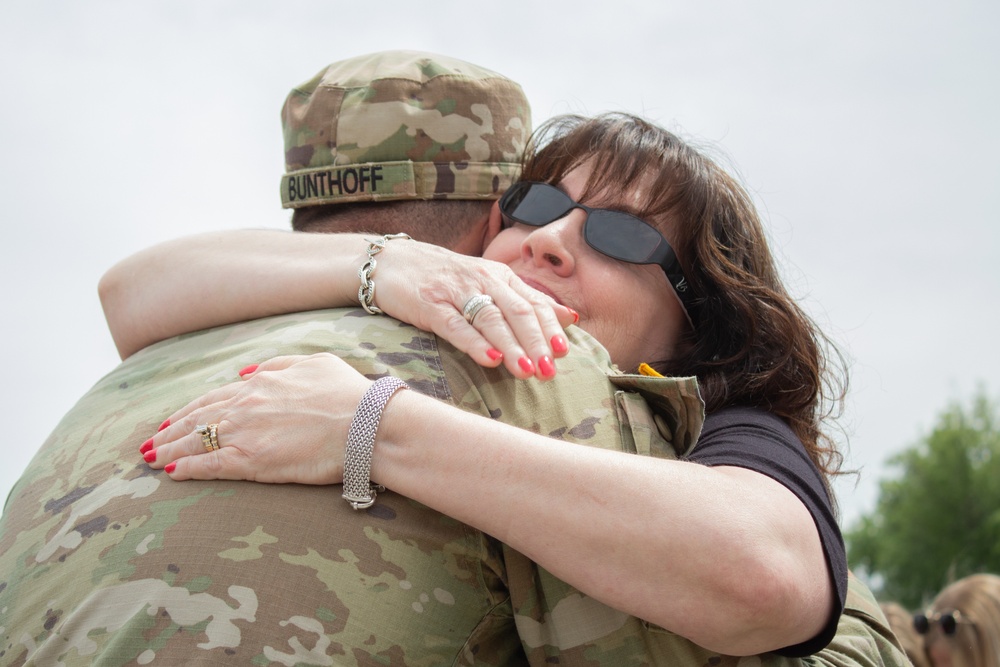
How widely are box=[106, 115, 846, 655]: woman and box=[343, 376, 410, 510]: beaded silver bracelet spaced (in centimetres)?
2

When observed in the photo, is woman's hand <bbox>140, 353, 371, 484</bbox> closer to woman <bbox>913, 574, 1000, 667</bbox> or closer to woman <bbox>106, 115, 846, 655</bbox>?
woman <bbox>106, 115, 846, 655</bbox>

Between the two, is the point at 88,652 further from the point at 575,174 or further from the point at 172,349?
the point at 575,174

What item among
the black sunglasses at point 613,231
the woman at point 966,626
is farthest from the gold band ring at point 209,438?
the woman at point 966,626

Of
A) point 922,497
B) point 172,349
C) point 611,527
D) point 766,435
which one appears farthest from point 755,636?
point 922,497

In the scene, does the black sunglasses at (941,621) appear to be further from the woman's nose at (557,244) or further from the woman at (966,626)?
the woman's nose at (557,244)

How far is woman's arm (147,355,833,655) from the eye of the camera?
1857 millimetres

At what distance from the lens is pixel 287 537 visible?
1924 millimetres

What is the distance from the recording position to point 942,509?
2802 cm

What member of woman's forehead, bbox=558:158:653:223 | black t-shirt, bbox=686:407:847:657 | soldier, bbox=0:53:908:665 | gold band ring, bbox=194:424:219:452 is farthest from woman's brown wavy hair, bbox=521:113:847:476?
gold band ring, bbox=194:424:219:452

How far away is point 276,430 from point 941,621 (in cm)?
443

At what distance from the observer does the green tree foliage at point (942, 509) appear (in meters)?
27.1

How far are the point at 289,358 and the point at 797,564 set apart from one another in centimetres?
122

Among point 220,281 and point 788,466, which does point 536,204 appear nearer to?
point 220,281

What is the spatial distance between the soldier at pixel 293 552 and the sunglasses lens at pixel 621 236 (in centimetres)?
57
